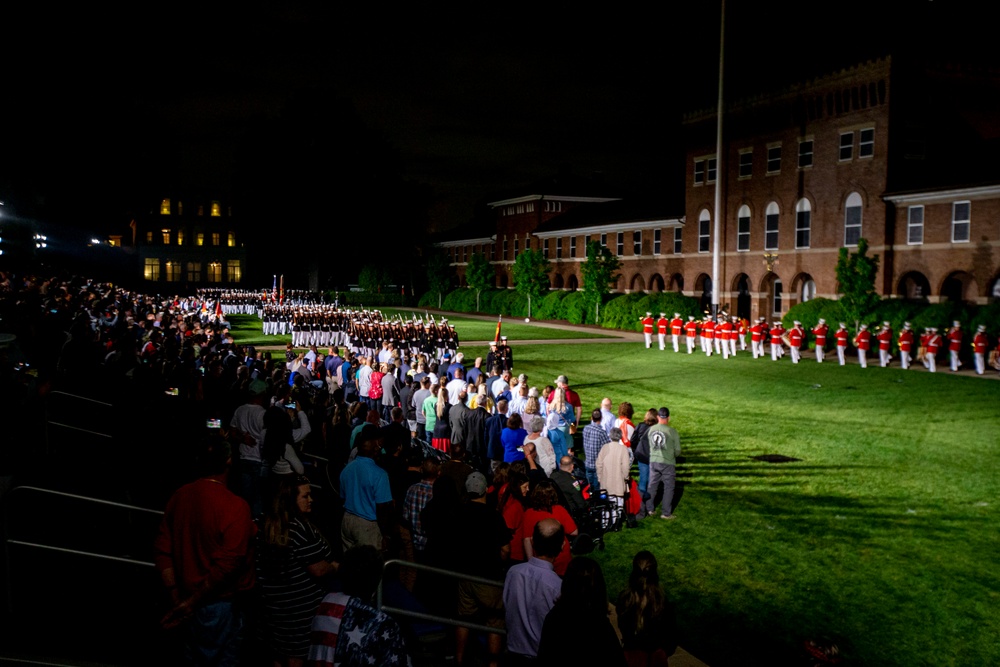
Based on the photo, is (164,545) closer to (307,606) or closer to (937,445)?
(307,606)

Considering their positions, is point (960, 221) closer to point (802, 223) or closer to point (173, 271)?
point (802, 223)

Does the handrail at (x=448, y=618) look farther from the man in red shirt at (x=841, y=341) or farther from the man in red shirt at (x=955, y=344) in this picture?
the man in red shirt at (x=841, y=341)

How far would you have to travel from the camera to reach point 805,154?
41.7m

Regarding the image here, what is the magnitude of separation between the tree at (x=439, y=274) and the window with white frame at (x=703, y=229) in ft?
105

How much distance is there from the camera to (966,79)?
39.4 metres

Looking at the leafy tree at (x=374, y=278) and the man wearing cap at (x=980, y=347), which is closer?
Answer: the man wearing cap at (x=980, y=347)

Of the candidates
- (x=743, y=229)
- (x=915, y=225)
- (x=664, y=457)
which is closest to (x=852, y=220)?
(x=915, y=225)

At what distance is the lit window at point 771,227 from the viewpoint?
1710 inches

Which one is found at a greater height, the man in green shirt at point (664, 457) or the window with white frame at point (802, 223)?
the window with white frame at point (802, 223)

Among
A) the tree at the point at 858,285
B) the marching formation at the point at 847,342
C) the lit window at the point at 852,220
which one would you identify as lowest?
the marching formation at the point at 847,342

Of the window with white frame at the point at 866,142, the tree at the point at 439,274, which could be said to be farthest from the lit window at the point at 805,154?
the tree at the point at 439,274

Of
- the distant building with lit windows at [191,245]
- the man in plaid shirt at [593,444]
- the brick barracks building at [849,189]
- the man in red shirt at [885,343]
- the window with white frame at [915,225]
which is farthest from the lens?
the distant building with lit windows at [191,245]

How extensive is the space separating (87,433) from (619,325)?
127ft

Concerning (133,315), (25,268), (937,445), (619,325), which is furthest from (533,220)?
(937,445)
